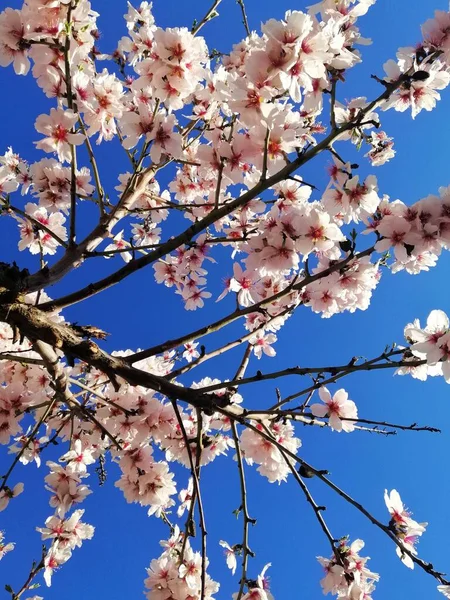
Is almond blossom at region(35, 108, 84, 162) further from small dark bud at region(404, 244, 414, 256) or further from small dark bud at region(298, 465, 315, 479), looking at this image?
small dark bud at region(298, 465, 315, 479)

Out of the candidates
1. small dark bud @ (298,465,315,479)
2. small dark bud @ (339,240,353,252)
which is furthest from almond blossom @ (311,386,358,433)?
small dark bud @ (339,240,353,252)

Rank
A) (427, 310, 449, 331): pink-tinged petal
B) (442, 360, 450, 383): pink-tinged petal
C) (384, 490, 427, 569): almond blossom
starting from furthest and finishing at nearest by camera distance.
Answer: (384, 490, 427, 569): almond blossom
(427, 310, 449, 331): pink-tinged petal
(442, 360, 450, 383): pink-tinged petal

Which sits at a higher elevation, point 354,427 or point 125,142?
point 125,142

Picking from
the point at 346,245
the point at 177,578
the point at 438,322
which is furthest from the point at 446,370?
the point at 177,578

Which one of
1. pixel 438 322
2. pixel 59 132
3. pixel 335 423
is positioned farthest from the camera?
pixel 59 132

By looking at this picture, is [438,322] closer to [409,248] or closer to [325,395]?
[409,248]

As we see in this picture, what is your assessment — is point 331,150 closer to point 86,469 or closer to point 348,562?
point 348,562

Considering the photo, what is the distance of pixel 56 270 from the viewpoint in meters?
3.07

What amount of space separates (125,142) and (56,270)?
1.00 meters

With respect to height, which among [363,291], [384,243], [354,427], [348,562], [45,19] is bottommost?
[348,562]

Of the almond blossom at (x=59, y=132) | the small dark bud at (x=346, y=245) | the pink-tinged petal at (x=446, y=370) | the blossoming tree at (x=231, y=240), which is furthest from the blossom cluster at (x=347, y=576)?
the almond blossom at (x=59, y=132)

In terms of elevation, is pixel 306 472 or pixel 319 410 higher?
pixel 319 410

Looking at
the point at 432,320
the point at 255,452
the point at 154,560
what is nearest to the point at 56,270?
the point at 255,452

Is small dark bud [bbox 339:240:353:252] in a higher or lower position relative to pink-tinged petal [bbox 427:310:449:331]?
higher
